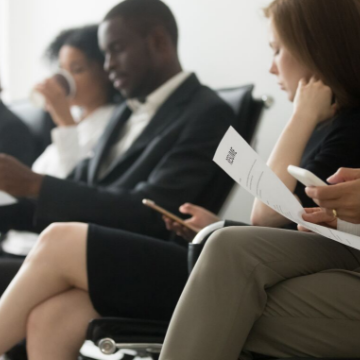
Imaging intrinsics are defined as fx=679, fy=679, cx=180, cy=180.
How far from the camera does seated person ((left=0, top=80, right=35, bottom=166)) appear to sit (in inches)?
98.4

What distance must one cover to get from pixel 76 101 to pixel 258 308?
5.55 ft

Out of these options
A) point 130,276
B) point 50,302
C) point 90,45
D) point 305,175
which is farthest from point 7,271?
point 90,45

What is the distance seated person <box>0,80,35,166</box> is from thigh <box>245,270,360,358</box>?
1.67 meters

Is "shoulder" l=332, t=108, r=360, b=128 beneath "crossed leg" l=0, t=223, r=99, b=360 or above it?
above

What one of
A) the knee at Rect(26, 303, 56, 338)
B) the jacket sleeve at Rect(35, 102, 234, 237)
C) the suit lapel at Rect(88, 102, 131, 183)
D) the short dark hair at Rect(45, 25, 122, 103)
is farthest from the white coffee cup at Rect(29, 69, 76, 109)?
the knee at Rect(26, 303, 56, 338)

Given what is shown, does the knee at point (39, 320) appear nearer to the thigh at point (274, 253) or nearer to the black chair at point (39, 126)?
the thigh at point (274, 253)

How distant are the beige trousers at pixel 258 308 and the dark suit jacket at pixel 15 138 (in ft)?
5.26

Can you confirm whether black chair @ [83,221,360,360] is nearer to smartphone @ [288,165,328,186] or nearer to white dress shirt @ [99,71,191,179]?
smartphone @ [288,165,328,186]

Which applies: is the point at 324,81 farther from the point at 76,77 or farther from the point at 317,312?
the point at 76,77

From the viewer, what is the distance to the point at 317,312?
1.02 metres

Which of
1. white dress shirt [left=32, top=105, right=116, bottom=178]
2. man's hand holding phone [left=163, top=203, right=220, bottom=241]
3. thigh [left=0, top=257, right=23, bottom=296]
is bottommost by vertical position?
thigh [left=0, top=257, right=23, bottom=296]

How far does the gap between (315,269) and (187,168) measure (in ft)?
2.38

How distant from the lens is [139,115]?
2.13 m

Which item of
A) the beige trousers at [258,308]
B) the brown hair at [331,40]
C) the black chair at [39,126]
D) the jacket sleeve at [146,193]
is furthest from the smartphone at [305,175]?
the black chair at [39,126]
